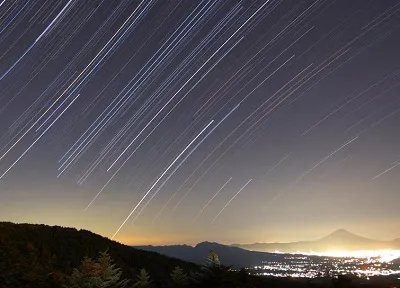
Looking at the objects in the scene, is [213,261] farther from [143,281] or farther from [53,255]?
[53,255]

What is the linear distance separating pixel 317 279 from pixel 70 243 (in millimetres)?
20941

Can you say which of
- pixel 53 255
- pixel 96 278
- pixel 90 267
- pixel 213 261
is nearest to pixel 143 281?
pixel 90 267

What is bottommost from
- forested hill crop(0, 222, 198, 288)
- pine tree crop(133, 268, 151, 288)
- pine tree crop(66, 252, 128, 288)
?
pine tree crop(66, 252, 128, 288)

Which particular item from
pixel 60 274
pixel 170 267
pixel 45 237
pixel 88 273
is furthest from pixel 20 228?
pixel 88 273


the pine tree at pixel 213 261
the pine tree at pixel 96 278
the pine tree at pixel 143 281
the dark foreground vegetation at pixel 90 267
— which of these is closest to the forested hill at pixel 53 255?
the dark foreground vegetation at pixel 90 267

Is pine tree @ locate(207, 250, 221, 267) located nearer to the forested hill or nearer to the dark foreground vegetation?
the dark foreground vegetation

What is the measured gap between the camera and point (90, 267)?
1636 centimetres

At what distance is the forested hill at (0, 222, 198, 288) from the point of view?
24.2m

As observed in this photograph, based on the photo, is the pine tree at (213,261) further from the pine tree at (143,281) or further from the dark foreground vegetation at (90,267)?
the pine tree at (143,281)

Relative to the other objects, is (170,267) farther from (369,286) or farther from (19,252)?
(369,286)

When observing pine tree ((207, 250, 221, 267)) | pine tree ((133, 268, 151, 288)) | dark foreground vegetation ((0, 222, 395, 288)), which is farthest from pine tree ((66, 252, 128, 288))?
pine tree ((207, 250, 221, 267))

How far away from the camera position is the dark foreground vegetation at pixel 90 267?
14.6m

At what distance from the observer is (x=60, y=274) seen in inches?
1000

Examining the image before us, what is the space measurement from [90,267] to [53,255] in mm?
14935
